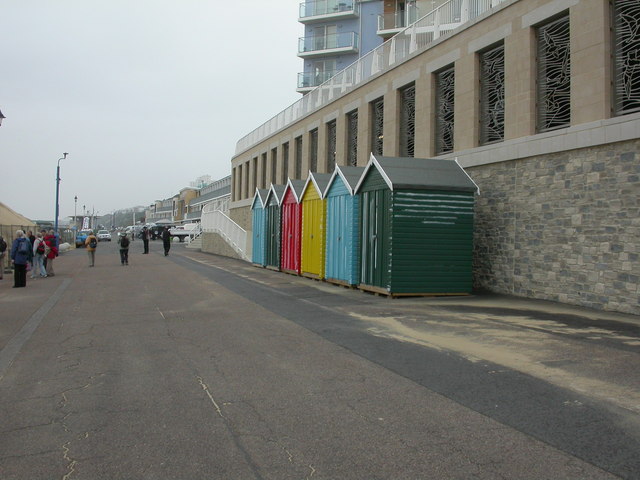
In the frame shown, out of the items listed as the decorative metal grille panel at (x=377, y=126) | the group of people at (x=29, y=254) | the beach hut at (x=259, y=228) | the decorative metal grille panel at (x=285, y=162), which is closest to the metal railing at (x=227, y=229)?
the decorative metal grille panel at (x=285, y=162)

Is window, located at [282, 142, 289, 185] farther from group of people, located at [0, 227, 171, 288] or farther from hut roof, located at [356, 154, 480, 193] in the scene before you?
hut roof, located at [356, 154, 480, 193]

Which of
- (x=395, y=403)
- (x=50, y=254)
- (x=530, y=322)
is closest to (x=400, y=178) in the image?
(x=530, y=322)

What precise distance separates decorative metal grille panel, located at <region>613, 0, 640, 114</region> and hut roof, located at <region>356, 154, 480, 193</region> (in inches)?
142

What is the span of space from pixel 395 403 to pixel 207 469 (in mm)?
1972

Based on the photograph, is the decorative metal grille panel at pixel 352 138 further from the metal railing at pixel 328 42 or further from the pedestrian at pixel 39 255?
the metal railing at pixel 328 42

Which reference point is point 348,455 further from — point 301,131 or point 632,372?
point 301,131

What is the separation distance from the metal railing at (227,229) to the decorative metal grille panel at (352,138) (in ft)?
30.8

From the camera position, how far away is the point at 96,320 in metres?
9.87

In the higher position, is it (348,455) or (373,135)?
(373,135)

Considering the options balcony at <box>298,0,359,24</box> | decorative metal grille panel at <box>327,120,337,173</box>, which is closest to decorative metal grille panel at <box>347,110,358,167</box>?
decorative metal grille panel at <box>327,120,337,173</box>

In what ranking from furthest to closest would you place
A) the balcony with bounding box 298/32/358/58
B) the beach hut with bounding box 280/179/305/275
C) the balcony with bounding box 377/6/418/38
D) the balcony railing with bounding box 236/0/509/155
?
the balcony with bounding box 298/32/358/58 < the balcony with bounding box 377/6/418/38 < the beach hut with bounding box 280/179/305/275 < the balcony railing with bounding box 236/0/509/155

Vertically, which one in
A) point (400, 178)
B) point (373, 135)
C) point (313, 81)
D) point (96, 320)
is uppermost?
point (313, 81)

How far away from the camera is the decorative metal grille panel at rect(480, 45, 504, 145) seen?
584 inches

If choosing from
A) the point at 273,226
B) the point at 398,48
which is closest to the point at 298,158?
the point at 273,226
